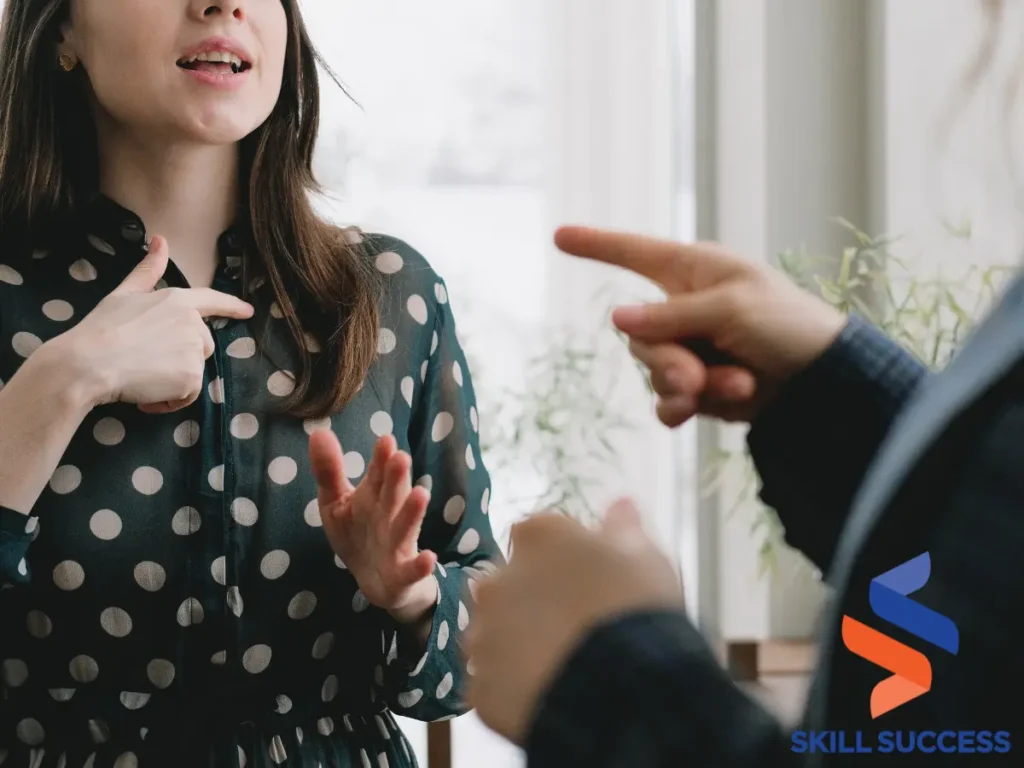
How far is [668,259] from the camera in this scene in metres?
0.66

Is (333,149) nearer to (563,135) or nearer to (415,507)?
(563,135)

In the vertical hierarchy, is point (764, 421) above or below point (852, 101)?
below

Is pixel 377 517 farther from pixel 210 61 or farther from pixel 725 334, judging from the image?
pixel 210 61

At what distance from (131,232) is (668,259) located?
2.18 feet

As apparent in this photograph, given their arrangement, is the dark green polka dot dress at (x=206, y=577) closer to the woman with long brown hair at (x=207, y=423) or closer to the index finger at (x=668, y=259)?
the woman with long brown hair at (x=207, y=423)

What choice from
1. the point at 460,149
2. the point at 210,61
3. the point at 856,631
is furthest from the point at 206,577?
the point at 460,149

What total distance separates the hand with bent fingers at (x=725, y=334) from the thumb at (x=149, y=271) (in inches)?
21.3

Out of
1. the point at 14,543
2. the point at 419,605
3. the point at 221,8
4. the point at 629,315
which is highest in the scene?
the point at 221,8

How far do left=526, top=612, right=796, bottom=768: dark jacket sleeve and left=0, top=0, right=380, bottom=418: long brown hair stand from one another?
67 cm

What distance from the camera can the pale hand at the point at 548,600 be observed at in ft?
1.42

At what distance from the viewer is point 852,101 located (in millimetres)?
2369

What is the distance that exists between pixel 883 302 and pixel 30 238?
1707mm

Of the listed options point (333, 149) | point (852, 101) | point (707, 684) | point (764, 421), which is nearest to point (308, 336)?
point (764, 421)

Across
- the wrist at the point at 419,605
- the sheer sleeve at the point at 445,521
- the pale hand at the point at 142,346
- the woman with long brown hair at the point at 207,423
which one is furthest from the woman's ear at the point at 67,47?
the wrist at the point at 419,605
